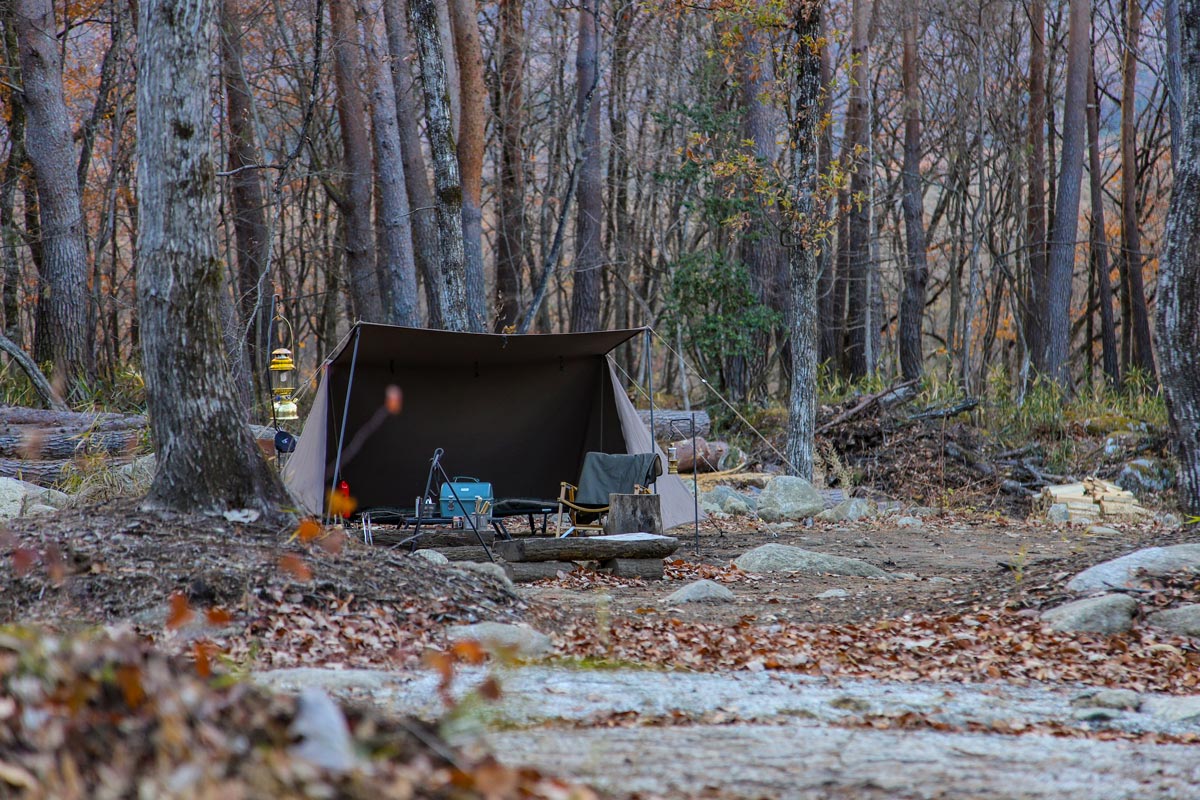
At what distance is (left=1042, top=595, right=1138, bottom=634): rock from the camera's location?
4.46 metres

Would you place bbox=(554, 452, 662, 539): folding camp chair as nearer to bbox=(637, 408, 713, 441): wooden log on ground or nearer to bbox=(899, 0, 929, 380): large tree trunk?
bbox=(637, 408, 713, 441): wooden log on ground

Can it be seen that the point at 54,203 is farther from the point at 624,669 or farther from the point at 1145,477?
the point at 1145,477

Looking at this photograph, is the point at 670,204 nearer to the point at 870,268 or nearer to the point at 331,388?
the point at 870,268

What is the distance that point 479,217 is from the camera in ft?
37.9

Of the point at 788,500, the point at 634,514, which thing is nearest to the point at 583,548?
the point at 634,514

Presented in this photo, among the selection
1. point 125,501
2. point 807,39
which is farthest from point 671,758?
point 807,39

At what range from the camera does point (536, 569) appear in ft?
21.3

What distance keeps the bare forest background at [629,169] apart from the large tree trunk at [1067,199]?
0.14 ft

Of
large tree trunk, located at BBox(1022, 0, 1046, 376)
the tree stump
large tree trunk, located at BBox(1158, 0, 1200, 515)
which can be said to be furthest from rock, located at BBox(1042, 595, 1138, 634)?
large tree trunk, located at BBox(1022, 0, 1046, 376)

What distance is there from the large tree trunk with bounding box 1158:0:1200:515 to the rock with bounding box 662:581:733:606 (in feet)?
8.90

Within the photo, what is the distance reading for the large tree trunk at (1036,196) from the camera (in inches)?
624

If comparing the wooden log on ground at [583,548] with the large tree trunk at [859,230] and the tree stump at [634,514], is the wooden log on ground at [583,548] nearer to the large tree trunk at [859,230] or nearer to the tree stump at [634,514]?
the tree stump at [634,514]

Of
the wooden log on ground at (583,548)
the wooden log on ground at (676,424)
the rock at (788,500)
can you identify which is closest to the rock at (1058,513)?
the rock at (788,500)

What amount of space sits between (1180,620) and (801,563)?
254cm
